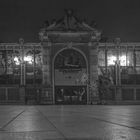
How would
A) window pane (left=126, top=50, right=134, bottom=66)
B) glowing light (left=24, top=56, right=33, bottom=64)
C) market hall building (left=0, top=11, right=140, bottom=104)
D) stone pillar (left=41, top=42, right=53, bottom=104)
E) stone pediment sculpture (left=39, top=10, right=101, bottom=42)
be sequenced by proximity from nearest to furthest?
stone pediment sculpture (left=39, top=10, right=101, bottom=42) < market hall building (left=0, top=11, right=140, bottom=104) < stone pillar (left=41, top=42, right=53, bottom=104) < window pane (left=126, top=50, right=134, bottom=66) < glowing light (left=24, top=56, right=33, bottom=64)

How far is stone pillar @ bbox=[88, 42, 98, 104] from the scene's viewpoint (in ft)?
191

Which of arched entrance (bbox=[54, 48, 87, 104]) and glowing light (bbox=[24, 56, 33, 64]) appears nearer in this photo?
arched entrance (bbox=[54, 48, 87, 104])

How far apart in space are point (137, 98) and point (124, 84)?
315cm

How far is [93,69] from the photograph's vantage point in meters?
59.2

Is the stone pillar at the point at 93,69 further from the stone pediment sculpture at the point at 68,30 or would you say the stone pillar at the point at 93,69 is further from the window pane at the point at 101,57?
the stone pediment sculpture at the point at 68,30

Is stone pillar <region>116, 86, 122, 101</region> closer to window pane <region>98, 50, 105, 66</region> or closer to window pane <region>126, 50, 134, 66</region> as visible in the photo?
window pane <region>126, 50, 134, 66</region>

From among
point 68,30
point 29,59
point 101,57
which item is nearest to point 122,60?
point 101,57

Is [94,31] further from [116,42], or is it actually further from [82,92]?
[82,92]

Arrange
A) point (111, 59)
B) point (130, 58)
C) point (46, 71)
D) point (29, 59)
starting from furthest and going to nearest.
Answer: point (111, 59)
point (29, 59)
point (130, 58)
point (46, 71)

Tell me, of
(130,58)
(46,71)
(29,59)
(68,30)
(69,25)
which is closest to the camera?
(68,30)

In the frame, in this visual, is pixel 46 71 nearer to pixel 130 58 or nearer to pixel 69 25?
pixel 69 25

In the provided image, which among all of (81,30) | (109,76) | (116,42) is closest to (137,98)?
(109,76)

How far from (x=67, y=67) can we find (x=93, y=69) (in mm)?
4282

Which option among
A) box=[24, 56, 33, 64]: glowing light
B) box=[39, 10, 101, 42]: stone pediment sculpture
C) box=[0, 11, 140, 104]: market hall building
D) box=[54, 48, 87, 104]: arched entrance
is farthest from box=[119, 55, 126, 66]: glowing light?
box=[24, 56, 33, 64]: glowing light
